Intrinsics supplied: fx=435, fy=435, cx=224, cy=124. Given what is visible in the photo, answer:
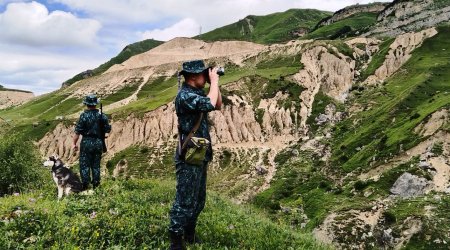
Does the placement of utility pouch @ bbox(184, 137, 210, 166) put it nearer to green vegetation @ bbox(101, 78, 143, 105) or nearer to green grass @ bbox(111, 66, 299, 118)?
green grass @ bbox(111, 66, 299, 118)

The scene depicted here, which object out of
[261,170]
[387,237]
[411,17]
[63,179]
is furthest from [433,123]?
[411,17]

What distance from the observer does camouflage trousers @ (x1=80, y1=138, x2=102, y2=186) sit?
50.9 feet

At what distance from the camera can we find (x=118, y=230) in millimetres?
8641

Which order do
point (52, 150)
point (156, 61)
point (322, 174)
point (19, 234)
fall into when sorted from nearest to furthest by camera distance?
point (19, 234) → point (322, 174) → point (52, 150) → point (156, 61)

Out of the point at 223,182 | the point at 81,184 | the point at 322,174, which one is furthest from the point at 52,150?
the point at 81,184

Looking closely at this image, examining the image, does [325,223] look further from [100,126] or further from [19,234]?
[19,234]

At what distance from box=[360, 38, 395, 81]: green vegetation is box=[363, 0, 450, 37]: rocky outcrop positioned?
16.9 meters

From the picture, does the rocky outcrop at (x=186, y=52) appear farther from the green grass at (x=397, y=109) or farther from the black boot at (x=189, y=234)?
the black boot at (x=189, y=234)

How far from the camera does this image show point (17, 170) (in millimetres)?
27969

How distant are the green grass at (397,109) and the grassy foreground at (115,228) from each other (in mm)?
44811

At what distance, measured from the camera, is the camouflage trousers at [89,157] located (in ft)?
50.9

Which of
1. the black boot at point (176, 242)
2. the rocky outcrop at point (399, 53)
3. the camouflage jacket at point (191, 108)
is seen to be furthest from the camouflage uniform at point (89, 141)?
the rocky outcrop at point (399, 53)

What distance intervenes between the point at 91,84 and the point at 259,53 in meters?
52.2

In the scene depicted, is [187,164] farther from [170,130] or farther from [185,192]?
[170,130]
